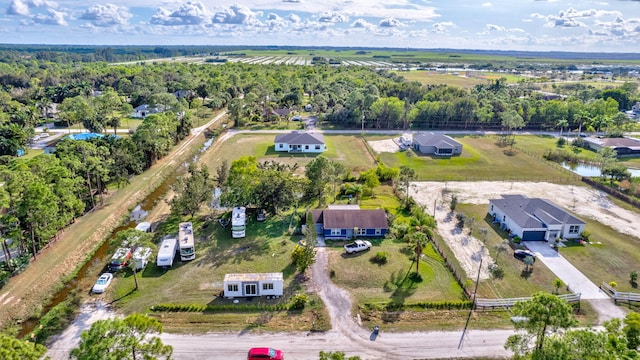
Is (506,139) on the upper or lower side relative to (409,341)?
upper

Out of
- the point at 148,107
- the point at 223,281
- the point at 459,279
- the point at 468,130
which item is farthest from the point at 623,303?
the point at 148,107

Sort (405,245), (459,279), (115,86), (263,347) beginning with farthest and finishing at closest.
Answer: (115,86), (405,245), (459,279), (263,347)

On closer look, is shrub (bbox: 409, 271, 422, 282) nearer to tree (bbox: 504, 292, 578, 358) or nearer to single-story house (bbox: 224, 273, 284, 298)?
single-story house (bbox: 224, 273, 284, 298)

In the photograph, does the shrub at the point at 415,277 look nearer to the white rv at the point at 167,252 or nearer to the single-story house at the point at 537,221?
the single-story house at the point at 537,221

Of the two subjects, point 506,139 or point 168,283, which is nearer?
point 168,283

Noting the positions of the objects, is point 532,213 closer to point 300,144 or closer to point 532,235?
point 532,235

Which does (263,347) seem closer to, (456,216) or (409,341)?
(409,341)

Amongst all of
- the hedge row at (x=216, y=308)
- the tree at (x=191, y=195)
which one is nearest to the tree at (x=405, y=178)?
the tree at (x=191, y=195)
